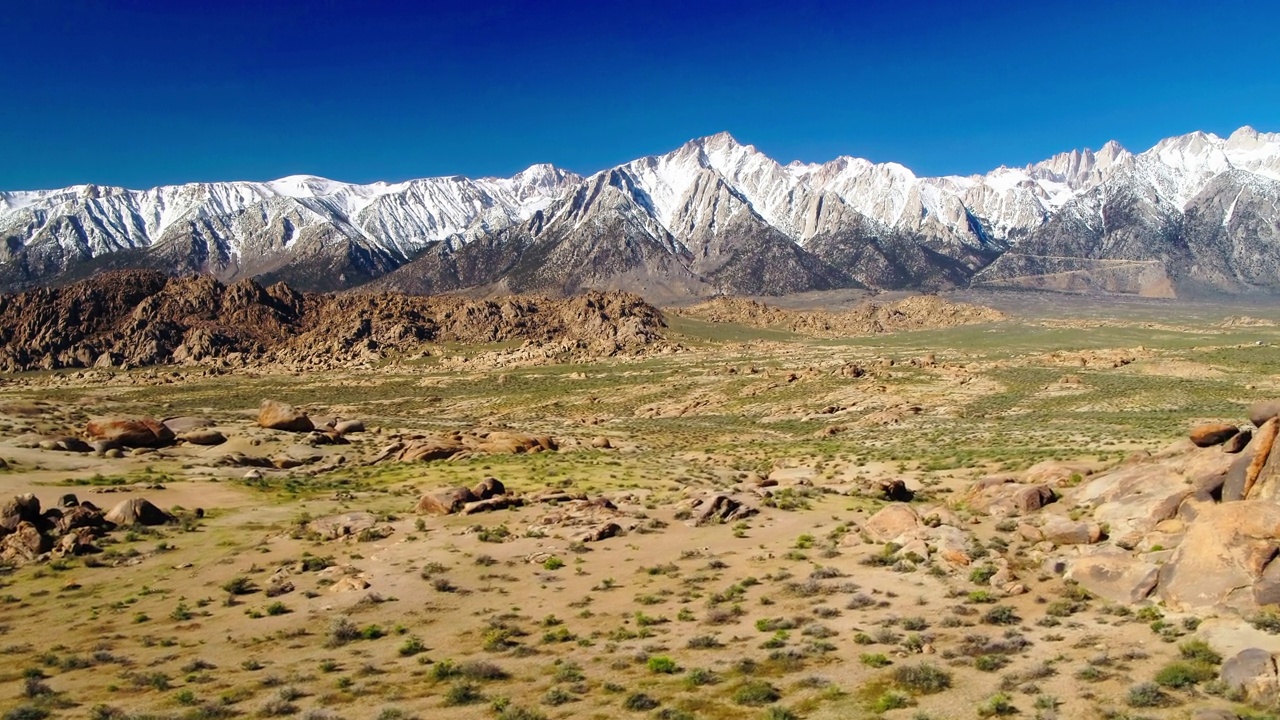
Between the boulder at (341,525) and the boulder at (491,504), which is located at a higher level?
the boulder at (341,525)

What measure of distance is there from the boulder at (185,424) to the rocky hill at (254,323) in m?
98.7

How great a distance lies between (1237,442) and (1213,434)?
230cm

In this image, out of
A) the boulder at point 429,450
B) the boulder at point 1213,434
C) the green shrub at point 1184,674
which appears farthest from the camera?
the boulder at point 429,450

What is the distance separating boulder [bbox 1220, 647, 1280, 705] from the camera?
13.7 meters

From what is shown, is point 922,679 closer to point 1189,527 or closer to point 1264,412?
point 1189,527

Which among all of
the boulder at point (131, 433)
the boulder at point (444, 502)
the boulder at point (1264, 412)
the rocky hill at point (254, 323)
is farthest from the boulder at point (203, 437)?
the rocky hill at point (254, 323)

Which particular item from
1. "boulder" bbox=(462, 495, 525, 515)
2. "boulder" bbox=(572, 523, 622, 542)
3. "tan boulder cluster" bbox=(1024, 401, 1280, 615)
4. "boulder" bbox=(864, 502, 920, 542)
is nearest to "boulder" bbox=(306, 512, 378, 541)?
"boulder" bbox=(462, 495, 525, 515)

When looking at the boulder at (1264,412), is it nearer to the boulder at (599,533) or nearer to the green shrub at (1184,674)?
the green shrub at (1184,674)

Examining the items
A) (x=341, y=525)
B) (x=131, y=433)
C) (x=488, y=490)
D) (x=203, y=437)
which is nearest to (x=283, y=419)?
(x=203, y=437)

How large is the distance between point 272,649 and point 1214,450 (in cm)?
3035

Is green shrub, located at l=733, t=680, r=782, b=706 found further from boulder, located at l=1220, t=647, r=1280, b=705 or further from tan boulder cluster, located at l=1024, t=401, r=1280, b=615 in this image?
tan boulder cluster, located at l=1024, t=401, r=1280, b=615

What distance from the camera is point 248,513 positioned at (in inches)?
1331

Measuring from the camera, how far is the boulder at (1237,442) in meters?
24.7

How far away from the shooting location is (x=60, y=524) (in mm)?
28156
